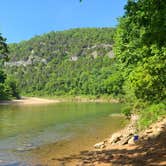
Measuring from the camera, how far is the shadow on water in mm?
13250

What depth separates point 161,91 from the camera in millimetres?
25578

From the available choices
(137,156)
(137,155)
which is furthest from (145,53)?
(137,156)

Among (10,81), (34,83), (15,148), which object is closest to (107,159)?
(15,148)

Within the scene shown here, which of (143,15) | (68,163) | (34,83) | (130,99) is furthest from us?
(34,83)

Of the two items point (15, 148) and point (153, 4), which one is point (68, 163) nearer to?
point (15, 148)

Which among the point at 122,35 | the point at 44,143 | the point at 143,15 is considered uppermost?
the point at 122,35

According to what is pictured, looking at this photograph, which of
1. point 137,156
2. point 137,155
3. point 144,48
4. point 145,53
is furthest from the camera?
point 145,53

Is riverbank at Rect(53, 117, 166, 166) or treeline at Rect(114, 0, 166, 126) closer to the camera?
treeline at Rect(114, 0, 166, 126)

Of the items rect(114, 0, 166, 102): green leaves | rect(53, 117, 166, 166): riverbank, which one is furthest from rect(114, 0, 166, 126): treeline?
rect(53, 117, 166, 166): riverbank

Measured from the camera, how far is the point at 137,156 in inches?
571

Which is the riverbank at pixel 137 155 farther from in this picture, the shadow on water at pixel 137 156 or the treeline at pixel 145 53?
the treeline at pixel 145 53

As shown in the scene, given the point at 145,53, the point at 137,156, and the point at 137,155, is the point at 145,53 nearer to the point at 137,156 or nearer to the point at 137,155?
the point at 137,155

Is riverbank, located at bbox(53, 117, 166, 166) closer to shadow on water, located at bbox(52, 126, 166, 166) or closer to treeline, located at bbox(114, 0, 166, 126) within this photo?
shadow on water, located at bbox(52, 126, 166, 166)

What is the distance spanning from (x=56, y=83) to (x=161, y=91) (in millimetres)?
160217
